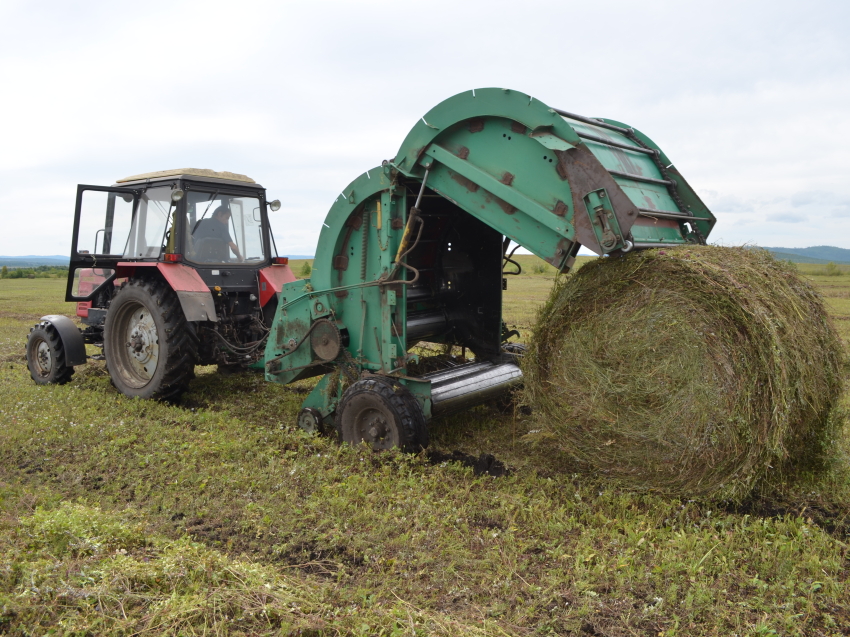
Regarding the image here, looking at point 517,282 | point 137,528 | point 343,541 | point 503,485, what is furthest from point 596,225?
point 517,282

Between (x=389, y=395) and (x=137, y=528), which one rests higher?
(x=389, y=395)

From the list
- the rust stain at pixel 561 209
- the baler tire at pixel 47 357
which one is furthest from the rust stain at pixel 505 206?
the baler tire at pixel 47 357

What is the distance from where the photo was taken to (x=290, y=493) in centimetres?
438

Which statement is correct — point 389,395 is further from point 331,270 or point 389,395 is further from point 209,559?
point 209,559

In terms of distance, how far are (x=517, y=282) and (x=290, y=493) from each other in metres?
26.3

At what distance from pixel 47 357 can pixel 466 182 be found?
5.97m

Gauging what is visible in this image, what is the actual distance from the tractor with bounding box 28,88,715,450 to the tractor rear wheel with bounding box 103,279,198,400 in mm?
20

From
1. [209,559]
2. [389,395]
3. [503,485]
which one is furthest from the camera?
[389,395]

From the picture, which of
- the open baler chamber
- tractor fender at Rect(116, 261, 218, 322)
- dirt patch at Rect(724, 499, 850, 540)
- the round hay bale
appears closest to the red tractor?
Result: tractor fender at Rect(116, 261, 218, 322)

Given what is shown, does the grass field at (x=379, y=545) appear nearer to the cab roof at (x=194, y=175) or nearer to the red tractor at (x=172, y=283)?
the red tractor at (x=172, y=283)

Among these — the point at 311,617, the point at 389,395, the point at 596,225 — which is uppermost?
the point at 596,225

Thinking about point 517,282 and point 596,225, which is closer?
point 596,225

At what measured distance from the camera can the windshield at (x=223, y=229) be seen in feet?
23.3

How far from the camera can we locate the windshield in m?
7.11
